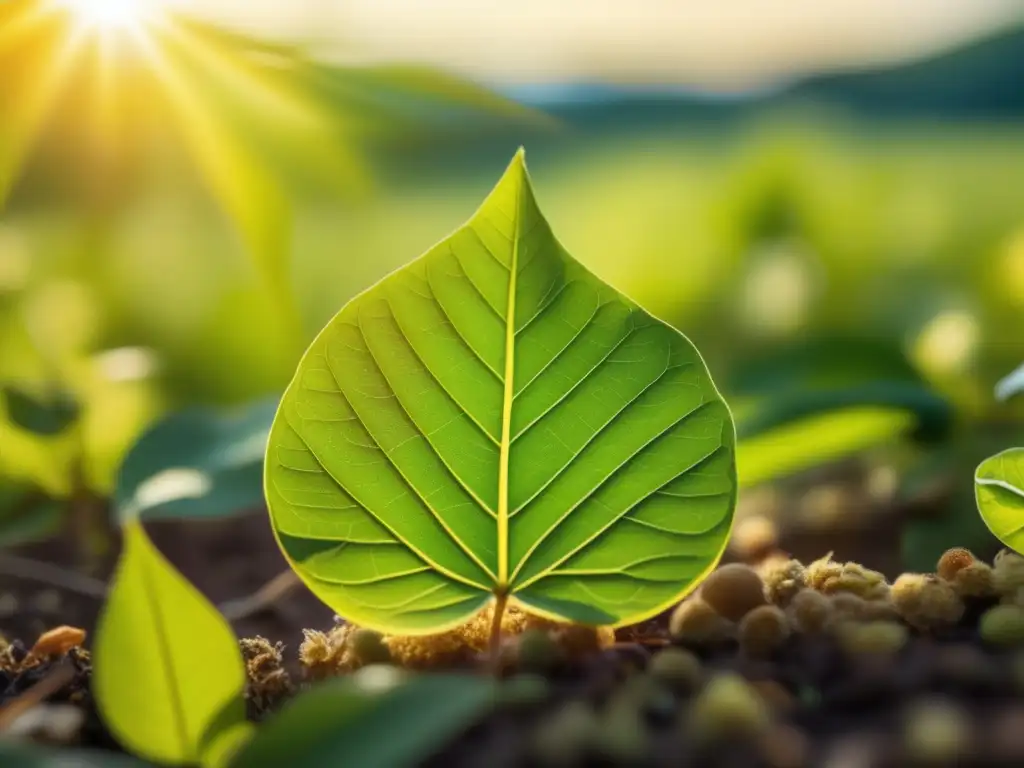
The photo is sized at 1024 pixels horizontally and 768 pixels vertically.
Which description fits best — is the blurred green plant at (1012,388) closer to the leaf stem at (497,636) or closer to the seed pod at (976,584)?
the seed pod at (976,584)

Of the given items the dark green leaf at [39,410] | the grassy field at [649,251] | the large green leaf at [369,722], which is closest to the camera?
the large green leaf at [369,722]

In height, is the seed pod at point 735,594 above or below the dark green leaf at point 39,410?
below

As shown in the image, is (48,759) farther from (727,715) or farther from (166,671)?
(727,715)

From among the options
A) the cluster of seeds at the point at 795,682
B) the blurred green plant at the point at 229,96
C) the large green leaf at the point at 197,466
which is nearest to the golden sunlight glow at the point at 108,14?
the blurred green plant at the point at 229,96

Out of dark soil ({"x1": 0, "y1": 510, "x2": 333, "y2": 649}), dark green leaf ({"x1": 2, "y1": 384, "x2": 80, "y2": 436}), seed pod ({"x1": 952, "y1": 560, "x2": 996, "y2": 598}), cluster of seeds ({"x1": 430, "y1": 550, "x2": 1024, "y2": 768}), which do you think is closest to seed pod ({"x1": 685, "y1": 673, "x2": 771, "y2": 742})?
cluster of seeds ({"x1": 430, "y1": 550, "x2": 1024, "y2": 768})

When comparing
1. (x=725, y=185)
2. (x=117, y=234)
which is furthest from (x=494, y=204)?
(x=117, y=234)

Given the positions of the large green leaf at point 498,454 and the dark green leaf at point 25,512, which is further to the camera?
the dark green leaf at point 25,512

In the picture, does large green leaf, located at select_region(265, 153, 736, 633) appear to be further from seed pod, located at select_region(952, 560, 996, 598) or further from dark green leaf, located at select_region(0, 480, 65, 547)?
dark green leaf, located at select_region(0, 480, 65, 547)
